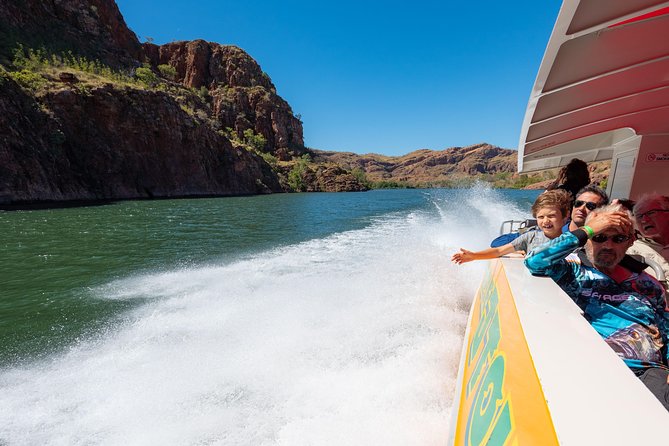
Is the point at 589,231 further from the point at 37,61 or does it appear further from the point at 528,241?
the point at 37,61

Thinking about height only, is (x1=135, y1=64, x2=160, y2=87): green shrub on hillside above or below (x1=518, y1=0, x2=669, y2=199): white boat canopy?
above

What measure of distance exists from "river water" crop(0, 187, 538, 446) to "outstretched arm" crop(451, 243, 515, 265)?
1.10 m

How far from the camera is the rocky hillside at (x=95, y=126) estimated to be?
2512cm

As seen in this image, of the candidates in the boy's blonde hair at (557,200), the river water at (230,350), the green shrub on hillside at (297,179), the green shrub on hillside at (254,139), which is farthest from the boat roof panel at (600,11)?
the green shrub on hillside at (254,139)

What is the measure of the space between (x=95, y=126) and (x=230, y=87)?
2736 inches

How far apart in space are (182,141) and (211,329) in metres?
47.2

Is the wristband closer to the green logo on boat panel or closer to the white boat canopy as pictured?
the green logo on boat panel

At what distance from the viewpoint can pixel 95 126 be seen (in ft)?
111

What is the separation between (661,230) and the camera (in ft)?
8.26

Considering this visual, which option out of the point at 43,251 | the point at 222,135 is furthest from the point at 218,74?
the point at 43,251

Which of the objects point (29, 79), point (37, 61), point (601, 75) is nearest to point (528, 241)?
point (601, 75)

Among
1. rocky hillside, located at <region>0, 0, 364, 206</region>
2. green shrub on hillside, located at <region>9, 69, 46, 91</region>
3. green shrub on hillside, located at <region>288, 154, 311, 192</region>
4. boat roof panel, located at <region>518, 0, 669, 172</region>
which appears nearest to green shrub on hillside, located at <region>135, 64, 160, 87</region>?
rocky hillside, located at <region>0, 0, 364, 206</region>

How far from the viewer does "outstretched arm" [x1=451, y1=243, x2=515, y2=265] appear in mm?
2734

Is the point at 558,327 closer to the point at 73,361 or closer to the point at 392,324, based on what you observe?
the point at 392,324
